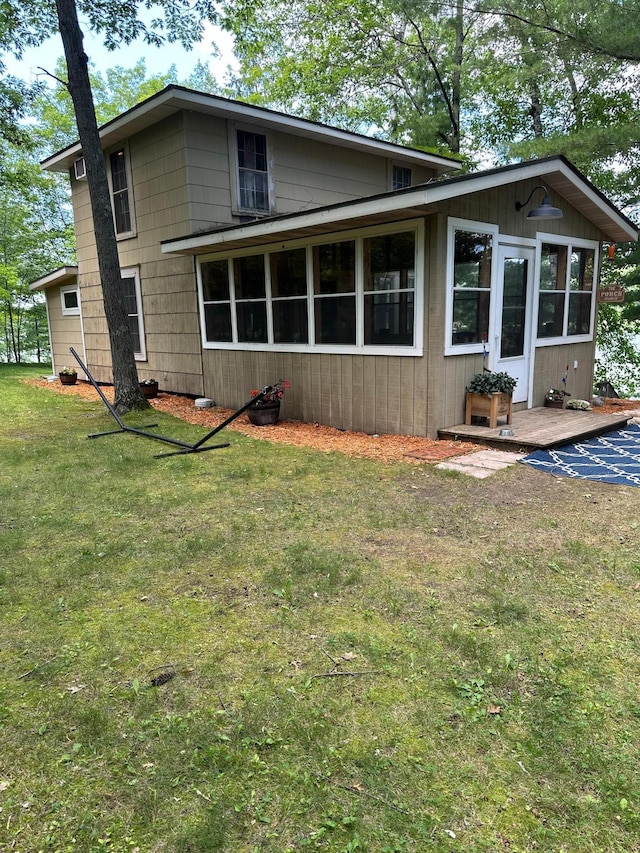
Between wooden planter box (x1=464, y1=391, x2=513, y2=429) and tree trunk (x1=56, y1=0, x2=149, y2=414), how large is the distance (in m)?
4.82

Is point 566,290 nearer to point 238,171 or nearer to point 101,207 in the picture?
point 238,171

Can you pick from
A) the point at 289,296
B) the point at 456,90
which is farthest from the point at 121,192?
the point at 456,90

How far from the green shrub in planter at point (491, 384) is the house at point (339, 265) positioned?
5.8 inches

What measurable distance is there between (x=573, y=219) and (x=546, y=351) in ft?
6.41

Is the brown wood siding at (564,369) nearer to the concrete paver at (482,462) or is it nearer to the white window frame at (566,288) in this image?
the white window frame at (566,288)

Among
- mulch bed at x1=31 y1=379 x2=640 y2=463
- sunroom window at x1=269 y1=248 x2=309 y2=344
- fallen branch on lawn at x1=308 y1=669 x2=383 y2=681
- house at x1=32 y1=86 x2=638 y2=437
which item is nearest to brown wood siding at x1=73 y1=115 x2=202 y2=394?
house at x1=32 y1=86 x2=638 y2=437

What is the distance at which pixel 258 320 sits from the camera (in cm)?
824

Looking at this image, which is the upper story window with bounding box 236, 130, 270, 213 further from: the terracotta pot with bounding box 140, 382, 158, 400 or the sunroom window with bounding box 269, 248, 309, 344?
the terracotta pot with bounding box 140, 382, 158, 400

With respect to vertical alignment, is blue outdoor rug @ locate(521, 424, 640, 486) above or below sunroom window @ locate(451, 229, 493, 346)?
below

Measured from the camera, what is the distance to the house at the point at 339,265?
615 cm

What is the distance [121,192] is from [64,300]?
14.2ft

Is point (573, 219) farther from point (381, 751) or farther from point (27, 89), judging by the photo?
point (27, 89)

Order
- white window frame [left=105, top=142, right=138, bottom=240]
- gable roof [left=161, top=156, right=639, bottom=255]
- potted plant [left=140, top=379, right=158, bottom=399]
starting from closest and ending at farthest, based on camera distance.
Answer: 1. gable roof [left=161, top=156, right=639, bottom=255]
2. white window frame [left=105, top=142, right=138, bottom=240]
3. potted plant [left=140, top=379, right=158, bottom=399]

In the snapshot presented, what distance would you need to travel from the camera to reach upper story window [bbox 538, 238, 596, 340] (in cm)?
764
